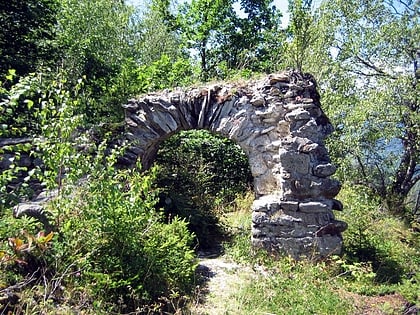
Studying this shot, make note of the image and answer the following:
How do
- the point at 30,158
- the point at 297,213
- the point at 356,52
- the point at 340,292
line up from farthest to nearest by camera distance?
1. the point at 356,52
2. the point at 30,158
3. the point at 297,213
4. the point at 340,292

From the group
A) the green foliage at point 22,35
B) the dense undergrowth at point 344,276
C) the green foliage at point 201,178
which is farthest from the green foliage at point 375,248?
the green foliage at point 22,35

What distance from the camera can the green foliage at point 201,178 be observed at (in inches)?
267

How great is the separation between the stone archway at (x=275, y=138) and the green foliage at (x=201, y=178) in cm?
115

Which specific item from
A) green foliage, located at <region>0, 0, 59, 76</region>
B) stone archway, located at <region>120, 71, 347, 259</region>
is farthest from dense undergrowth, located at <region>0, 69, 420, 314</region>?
green foliage, located at <region>0, 0, 59, 76</region>

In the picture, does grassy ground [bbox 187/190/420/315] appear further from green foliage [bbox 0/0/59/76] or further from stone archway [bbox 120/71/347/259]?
green foliage [bbox 0/0/59/76]

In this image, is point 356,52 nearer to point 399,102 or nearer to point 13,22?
point 399,102

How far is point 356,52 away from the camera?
32.4ft

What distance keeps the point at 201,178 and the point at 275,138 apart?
2709 millimetres

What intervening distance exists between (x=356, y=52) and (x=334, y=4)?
1.57 metres

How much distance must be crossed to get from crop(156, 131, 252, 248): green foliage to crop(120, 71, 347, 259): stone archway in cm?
115

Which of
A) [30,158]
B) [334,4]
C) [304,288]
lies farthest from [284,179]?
[334,4]

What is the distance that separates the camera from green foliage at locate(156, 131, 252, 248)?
677 cm

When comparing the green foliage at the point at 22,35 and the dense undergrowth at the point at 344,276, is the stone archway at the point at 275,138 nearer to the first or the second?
the dense undergrowth at the point at 344,276

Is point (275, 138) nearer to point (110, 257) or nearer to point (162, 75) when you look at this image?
point (110, 257)
